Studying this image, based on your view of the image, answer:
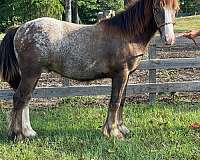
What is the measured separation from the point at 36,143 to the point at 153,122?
1964 millimetres

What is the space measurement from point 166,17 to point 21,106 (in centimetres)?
234

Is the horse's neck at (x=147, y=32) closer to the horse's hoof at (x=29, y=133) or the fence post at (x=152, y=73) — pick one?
the horse's hoof at (x=29, y=133)

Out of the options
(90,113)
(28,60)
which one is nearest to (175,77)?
(90,113)

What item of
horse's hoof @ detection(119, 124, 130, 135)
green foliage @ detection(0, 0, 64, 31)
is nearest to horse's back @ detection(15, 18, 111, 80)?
horse's hoof @ detection(119, 124, 130, 135)

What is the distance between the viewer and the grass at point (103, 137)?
5.23 m

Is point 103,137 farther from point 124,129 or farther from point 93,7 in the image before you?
point 93,7

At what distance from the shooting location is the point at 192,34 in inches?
236

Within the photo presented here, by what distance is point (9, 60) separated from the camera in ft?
20.1

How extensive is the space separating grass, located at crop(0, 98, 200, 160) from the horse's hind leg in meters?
0.17

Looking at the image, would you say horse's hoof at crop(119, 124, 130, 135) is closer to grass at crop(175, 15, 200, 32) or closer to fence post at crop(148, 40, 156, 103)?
fence post at crop(148, 40, 156, 103)

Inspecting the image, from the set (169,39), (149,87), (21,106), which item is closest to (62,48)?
(21,106)

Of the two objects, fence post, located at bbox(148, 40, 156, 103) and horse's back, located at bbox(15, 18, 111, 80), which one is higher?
horse's back, located at bbox(15, 18, 111, 80)

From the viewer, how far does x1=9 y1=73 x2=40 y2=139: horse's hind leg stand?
19.5 ft

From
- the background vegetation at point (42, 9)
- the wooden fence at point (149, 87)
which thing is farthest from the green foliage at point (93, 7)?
the wooden fence at point (149, 87)
